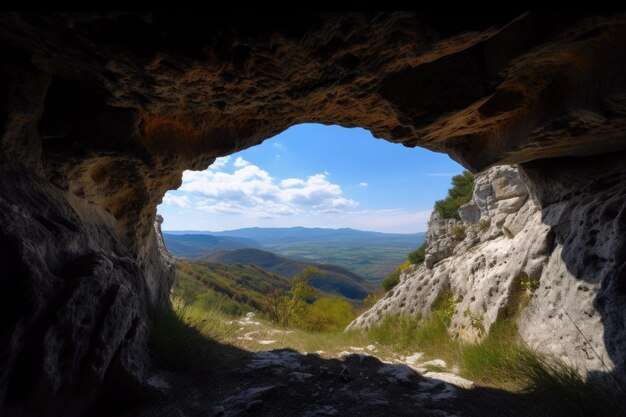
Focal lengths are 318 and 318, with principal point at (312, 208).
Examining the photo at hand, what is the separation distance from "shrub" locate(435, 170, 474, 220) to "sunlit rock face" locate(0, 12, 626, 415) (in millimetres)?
13272

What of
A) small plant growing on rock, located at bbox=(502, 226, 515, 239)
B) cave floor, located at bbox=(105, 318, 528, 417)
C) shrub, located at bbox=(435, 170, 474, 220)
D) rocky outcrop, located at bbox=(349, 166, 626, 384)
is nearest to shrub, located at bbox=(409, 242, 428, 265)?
shrub, located at bbox=(435, 170, 474, 220)

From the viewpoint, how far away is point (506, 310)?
276 inches

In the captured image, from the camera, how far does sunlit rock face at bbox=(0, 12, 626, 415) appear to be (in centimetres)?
304

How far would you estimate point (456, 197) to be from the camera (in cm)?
2189

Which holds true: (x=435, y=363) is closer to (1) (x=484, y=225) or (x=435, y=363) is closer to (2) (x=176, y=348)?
(2) (x=176, y=348)

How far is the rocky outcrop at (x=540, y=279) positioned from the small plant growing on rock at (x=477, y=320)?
2 cm

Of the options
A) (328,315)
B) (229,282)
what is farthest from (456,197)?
(229,282)

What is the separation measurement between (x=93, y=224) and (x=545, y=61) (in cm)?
755

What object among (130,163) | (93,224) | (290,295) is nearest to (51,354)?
(93,224)

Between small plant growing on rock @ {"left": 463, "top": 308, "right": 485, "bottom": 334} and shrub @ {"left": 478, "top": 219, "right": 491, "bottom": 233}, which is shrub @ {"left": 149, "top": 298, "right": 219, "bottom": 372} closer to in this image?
small plant growing on rock @ {"left": 463, "top": 308, "right": 485, "bottom": 334}

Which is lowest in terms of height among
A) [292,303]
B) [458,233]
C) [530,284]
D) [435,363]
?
[292,303]

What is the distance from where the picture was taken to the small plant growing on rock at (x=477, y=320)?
7.30 m

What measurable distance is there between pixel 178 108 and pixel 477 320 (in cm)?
763

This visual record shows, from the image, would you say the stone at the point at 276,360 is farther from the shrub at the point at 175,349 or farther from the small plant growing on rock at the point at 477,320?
the small plant growing on rock at the point at 477,320
